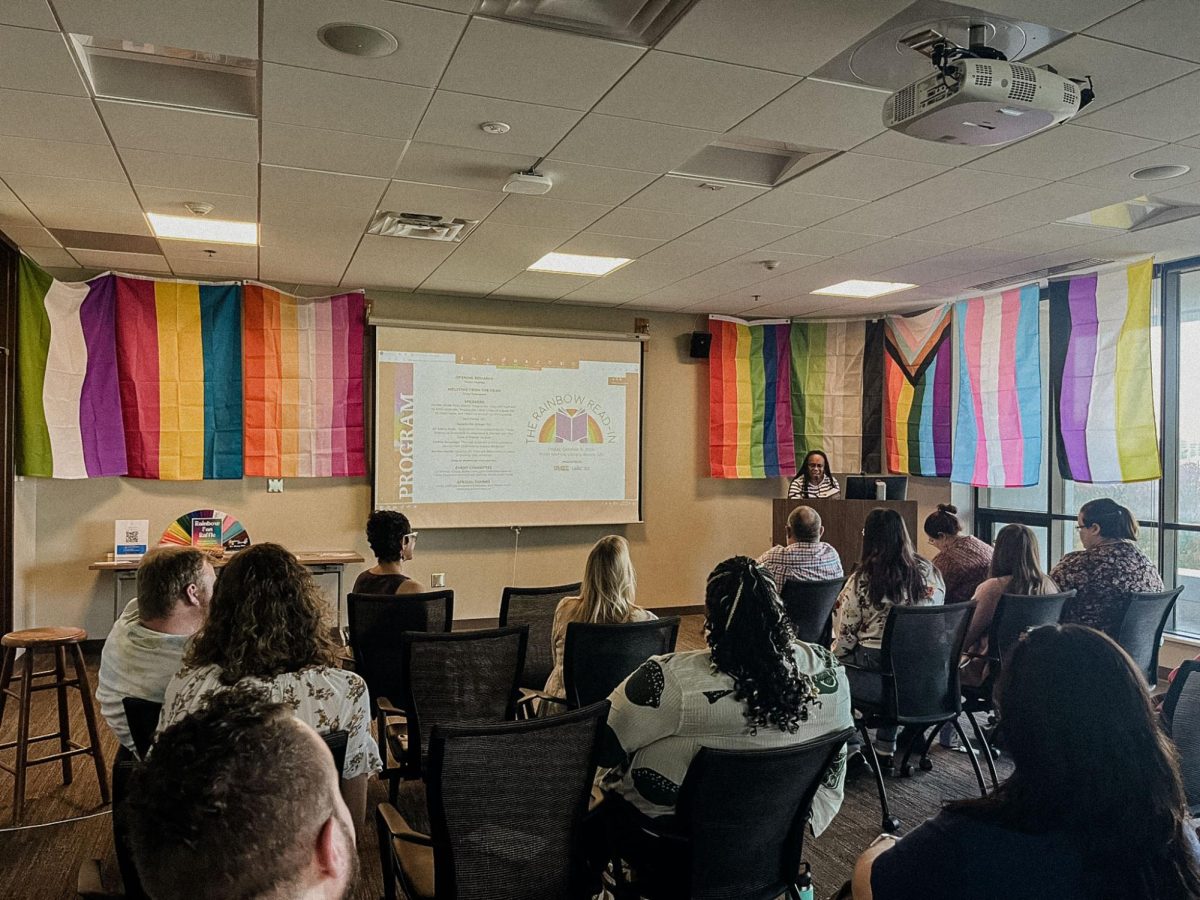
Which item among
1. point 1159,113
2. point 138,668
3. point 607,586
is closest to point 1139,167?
point 1159,113

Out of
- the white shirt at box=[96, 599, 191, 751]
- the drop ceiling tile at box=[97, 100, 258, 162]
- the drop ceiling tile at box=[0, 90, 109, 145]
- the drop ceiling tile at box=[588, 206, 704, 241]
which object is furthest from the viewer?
the drop ceiling tile at box=[588, 206, 704, 241]

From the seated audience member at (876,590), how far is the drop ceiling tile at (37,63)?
3549 mm

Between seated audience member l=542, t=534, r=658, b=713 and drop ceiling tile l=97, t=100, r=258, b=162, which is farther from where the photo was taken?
seated audience member l=542, t=534, r=658, b=713

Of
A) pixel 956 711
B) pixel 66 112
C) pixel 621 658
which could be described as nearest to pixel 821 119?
pixel 621 658

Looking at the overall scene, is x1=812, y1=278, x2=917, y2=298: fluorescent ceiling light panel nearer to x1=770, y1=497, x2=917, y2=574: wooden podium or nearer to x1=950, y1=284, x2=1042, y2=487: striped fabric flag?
x1=950, y1=284, x2=1042, y2=487: striped fabric flag

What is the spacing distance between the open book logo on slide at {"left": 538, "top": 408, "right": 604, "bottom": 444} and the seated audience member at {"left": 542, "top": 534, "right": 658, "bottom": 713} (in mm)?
4195

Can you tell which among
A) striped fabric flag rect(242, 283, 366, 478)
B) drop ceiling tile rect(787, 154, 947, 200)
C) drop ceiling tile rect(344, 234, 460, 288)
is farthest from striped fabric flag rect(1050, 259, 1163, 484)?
striped fabric flag rect(242, 283, 366, 478)

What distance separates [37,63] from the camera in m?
2.86

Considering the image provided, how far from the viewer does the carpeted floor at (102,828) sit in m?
3.12

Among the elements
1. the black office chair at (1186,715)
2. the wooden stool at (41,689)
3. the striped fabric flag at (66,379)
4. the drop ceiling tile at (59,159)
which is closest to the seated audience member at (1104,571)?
the black office chair at (1186,715)

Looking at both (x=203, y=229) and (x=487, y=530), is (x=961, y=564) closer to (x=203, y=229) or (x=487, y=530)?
(x=487, y=530)

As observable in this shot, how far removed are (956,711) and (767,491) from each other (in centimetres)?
482

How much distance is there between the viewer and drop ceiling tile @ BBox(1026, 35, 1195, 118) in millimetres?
2723

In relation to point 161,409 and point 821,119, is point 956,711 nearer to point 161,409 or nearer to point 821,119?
point 821,119
